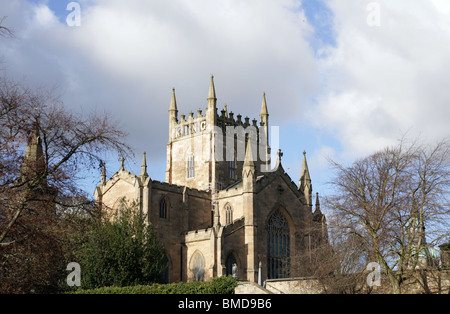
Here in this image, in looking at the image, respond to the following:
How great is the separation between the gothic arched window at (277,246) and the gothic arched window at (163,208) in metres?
9.41

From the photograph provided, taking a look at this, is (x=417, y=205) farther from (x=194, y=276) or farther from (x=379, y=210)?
(x=194, y=276)

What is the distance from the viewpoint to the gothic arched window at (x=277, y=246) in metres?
57.2

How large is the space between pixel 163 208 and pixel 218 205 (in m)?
5.90

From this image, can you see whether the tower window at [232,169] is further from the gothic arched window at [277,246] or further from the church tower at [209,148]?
the gothic arched window at [277,246]

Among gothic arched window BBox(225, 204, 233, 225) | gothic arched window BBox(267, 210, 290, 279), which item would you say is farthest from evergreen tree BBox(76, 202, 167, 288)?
gothic arched window BBox(267, 210, 290, 279)

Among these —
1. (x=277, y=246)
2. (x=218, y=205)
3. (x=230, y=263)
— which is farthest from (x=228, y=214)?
(x=230, y=263)

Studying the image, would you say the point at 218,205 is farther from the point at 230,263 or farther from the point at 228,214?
the point at 230,263

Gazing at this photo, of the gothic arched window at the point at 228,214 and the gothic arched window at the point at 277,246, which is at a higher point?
the gothic arched window at the point at 228,214

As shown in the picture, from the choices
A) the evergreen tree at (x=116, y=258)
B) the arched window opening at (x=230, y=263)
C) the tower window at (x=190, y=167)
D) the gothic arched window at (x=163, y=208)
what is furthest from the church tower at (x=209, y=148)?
the evergreen tree at (x=116, y=258)

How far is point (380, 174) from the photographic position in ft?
103

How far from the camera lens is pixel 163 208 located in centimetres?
5659

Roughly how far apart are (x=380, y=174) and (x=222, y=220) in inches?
1151
